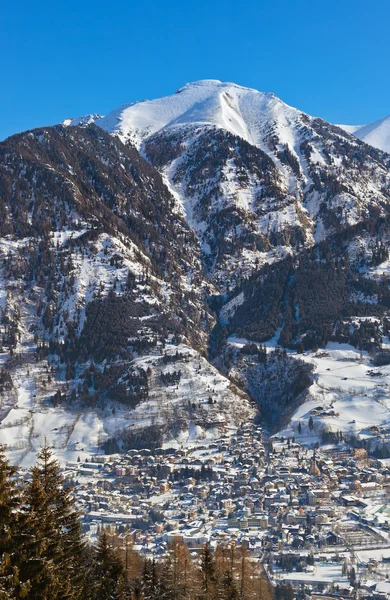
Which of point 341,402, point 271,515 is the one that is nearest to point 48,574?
point 271,515

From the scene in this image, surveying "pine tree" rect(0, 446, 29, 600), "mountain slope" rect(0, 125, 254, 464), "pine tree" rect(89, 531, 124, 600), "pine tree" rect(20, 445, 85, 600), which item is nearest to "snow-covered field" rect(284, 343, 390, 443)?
"mountain slope" rect(0, 125, 254, 464)

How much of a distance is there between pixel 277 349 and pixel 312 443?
49.1 metres

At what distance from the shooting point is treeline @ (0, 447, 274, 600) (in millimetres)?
22531

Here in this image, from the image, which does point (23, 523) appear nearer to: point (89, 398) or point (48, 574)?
point (48, 574)

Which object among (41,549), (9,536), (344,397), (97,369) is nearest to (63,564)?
(41,549)

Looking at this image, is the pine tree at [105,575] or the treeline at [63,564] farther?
the pine tree at [105,575]

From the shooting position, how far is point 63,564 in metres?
28.4

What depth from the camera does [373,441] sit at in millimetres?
133250

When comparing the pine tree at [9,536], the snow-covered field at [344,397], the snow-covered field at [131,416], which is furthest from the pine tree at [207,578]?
the snow-covered field at [344,397]

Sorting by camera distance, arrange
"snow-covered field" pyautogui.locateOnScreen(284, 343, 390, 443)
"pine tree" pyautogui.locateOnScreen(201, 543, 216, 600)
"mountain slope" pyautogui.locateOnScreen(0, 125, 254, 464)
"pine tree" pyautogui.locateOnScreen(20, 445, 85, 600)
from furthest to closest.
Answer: "mountain slope" pyautogui.locateOnScreen(0, 125, 254, 464), "snow-covered field" pyautogui.locateOnScreen(284, 343, 390, 443), "pine tree" pyautogui.locateOnScreen(201, 543, 216, 600), "pine tree" pyautogui.locateOnScreen(20, 445, 85, 600)

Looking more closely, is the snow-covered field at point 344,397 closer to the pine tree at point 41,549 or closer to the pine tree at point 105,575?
the pine tree at point 105,575

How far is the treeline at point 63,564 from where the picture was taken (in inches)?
887

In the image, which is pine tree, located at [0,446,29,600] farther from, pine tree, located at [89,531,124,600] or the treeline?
pine tree, located at [89,531,124,600]

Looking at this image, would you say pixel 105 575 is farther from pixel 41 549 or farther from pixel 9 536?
pixel 9 536
